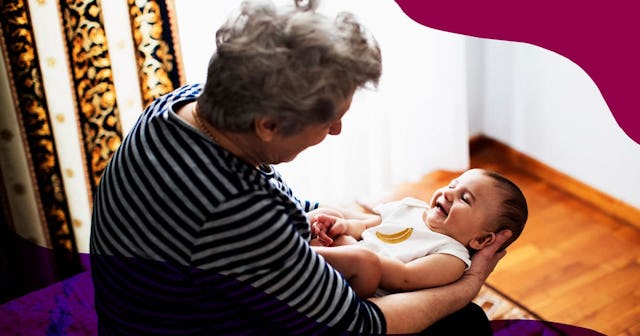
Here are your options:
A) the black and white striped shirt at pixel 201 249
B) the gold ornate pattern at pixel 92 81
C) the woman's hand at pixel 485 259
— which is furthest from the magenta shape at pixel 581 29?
the black and white striped shirt at pixel 201 249

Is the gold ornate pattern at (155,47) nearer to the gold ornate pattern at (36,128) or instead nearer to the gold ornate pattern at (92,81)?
the gold ornate pattern at (92,81)

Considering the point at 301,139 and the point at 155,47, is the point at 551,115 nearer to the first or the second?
the point at 155,47

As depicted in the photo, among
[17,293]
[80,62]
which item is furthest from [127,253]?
[17,293]

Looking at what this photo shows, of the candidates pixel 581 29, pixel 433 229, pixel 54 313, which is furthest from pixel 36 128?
pixel 581 29

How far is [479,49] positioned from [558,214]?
2.39 ft

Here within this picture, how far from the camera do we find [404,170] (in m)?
2.93

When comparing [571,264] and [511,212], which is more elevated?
[511,212]

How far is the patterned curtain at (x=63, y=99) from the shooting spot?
199 cm

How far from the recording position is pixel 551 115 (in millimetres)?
2852

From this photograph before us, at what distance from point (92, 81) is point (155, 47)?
0.67ft

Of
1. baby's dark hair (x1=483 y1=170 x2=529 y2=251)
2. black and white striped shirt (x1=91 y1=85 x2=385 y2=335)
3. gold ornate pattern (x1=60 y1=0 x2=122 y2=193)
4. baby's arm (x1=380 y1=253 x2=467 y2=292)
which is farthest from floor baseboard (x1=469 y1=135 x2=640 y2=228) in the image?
black and white striped shirt (x1=91 y1=85 x2=385 y2=335)

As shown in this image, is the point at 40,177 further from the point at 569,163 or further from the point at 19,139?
the point at 569,163

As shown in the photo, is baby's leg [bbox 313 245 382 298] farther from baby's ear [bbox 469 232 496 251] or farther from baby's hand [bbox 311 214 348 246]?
baby's ear [bbox 469 232 496 251]

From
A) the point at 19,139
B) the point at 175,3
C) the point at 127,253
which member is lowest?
the point at 19,139
